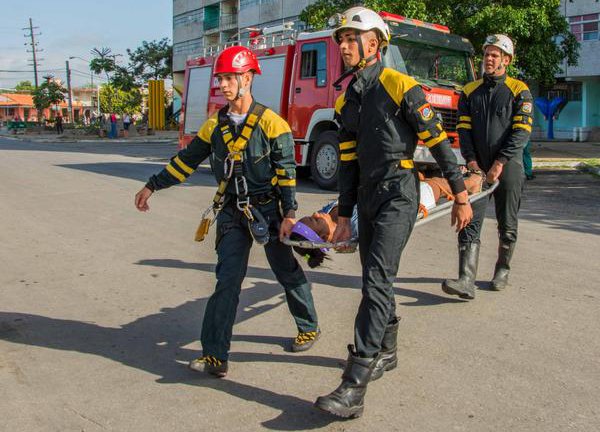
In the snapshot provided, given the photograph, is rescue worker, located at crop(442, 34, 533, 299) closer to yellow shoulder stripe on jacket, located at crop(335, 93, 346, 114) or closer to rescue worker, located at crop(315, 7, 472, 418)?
rescue worker, located at crop(315, 7, 472, 418)

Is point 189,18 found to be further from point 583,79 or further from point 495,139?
point 495,139

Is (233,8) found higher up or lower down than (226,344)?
higher up

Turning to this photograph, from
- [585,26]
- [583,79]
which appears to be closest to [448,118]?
[583,79]

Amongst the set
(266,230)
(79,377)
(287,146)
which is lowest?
(79,377)

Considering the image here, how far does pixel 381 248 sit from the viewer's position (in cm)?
359

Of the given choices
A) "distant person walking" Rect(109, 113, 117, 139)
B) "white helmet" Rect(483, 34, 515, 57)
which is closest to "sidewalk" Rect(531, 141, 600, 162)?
"white helmet" Rect(483, 34, 515, 57)

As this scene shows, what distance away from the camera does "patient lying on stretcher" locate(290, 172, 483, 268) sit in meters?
4.12

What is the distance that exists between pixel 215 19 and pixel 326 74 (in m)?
44.9

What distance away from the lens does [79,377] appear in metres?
4.12

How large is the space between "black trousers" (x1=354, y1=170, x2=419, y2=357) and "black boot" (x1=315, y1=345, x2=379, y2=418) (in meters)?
0.05

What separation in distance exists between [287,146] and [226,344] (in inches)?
47.7

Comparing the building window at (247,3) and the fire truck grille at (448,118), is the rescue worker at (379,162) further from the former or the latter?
the building window at (247,3)

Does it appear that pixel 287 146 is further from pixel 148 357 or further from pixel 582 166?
pixel 582 166

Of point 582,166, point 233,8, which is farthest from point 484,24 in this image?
point 233,8
